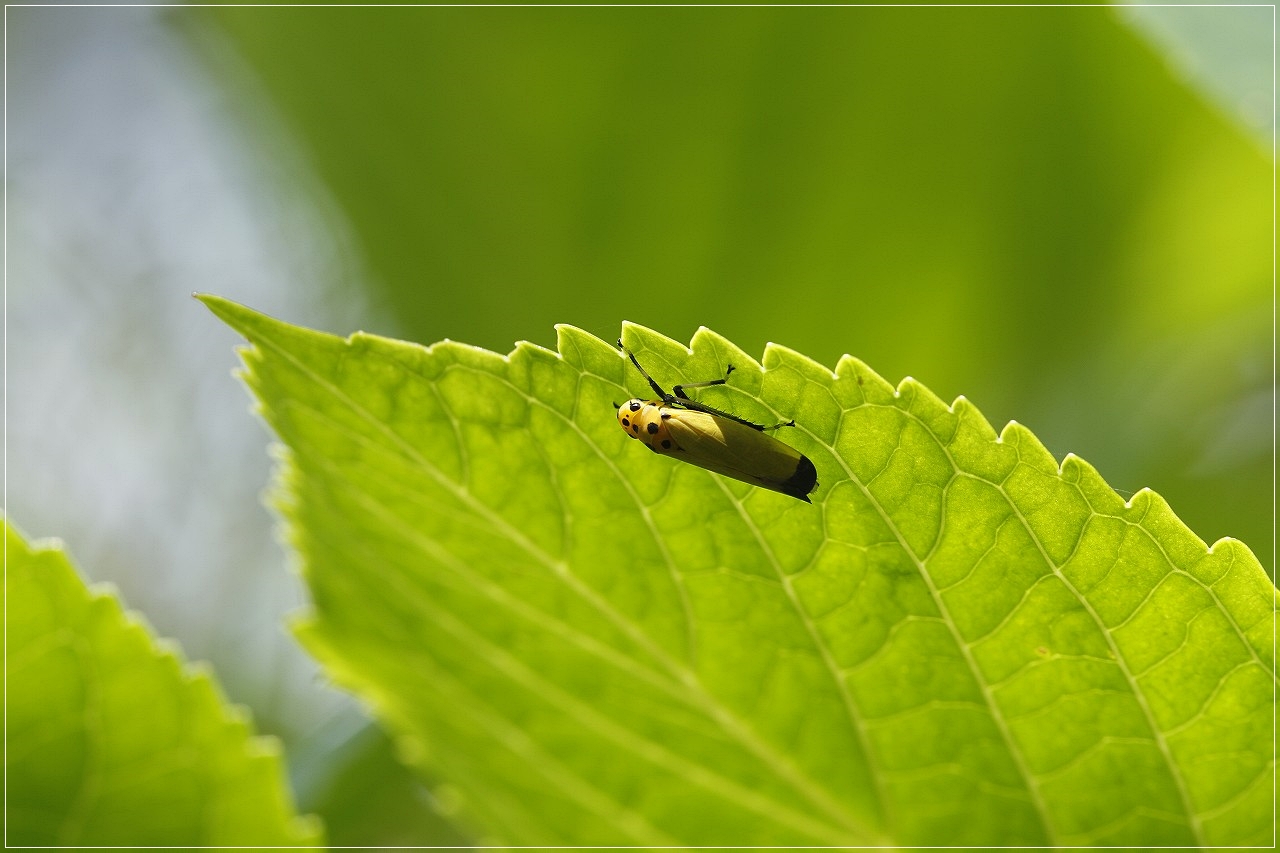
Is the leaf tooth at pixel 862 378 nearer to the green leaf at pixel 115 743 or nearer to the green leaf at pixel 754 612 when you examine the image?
the green leaf at pixel 754 612

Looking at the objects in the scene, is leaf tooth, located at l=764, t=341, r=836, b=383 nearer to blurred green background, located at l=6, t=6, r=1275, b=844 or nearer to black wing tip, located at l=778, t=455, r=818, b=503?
black wing tip, located at l=778, t=455, r=818, b=503

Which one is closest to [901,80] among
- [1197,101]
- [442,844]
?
[1197,101]

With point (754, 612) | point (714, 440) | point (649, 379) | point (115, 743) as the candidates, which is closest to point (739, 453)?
point (714, 440)

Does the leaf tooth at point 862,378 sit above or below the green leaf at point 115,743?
above

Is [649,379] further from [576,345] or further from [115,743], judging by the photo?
[115,743]

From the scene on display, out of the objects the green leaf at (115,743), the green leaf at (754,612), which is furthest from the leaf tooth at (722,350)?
the green leaf at (115,743)

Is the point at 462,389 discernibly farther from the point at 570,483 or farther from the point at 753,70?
the point at 753,70

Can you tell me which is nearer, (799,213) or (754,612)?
(754,612)
